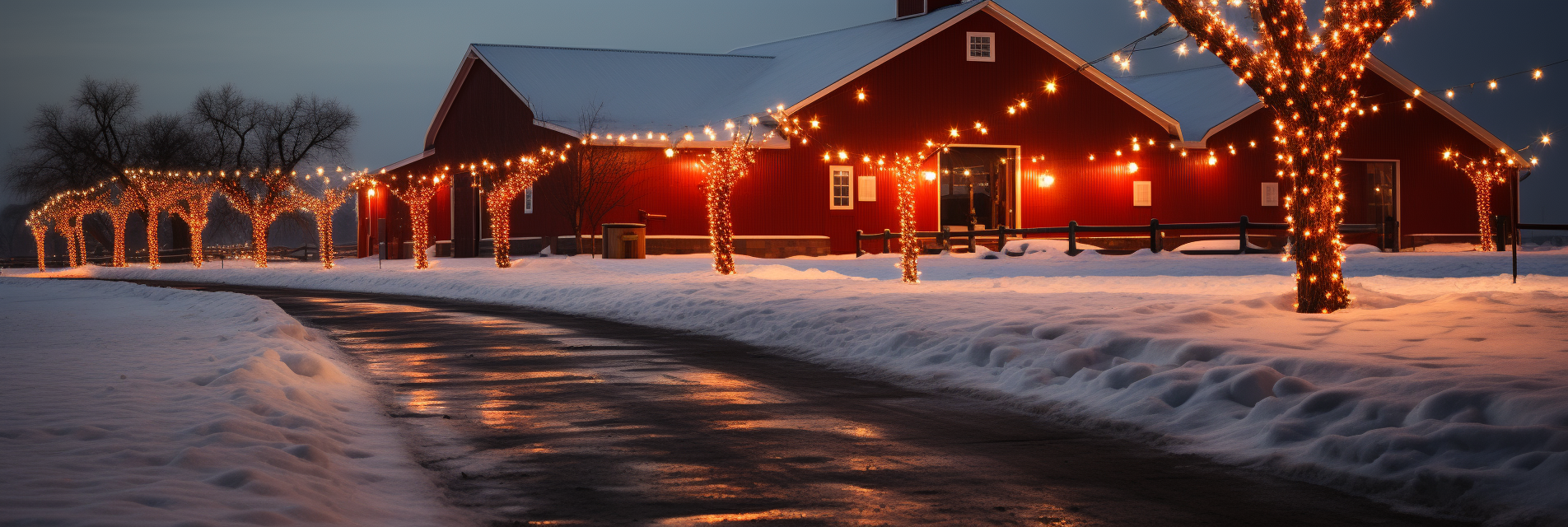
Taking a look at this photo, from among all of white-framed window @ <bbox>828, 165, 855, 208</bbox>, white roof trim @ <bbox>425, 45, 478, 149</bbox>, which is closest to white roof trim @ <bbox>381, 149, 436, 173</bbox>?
white roof trim @ <bbox>425, 45, 478, 149</bbox>

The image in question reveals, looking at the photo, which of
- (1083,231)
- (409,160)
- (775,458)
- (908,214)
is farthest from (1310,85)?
(409,160)

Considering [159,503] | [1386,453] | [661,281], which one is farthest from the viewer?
[661,281]

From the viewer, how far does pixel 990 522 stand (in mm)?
5113

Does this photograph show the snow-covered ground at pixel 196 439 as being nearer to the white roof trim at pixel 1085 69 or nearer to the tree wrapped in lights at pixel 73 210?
the white roof trim at pixel 1085 69

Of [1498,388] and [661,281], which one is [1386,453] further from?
[661,281]

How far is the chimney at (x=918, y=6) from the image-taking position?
4038cm

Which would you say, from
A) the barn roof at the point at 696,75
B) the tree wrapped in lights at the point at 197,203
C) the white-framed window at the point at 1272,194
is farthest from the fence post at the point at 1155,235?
the tree wrapped in lights at the point at 197,203

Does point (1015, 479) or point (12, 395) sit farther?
point (12, 395)

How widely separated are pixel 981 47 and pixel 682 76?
1087 centimetres

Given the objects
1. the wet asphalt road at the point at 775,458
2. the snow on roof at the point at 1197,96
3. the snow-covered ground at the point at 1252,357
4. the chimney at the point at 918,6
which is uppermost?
the chimney at the point at 918,6

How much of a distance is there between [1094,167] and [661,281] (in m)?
19.6

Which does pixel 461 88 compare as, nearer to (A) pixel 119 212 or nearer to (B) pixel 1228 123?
(A) pixel 119 212

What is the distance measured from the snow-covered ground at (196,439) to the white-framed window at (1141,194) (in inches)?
1200

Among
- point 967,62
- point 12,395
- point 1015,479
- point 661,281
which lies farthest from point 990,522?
point 967,62
